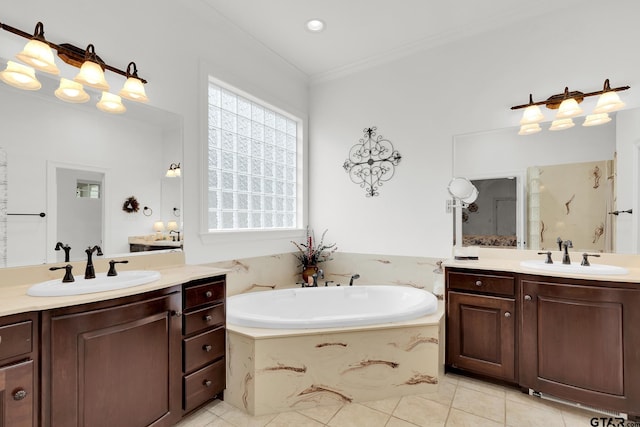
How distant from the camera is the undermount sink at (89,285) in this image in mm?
1411

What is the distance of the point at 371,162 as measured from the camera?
3346mm

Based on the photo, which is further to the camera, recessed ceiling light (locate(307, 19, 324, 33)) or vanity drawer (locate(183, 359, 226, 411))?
recessed ceiling light (locate(307, 19, 324, 33))

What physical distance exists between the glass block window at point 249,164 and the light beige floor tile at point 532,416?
8.04 feet

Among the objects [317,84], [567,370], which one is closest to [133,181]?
[317,84]

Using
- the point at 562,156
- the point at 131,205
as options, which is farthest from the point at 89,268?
the point at 562,156

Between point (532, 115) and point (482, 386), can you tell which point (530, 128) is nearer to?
point (532, 115)

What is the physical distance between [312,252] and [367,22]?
229cm

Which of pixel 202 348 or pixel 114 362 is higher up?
pixel 114 362

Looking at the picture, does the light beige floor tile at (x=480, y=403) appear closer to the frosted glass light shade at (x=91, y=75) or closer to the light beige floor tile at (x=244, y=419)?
the light beige floor tile at (x=244, y=419)

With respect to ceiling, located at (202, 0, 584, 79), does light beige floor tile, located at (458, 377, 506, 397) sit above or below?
below

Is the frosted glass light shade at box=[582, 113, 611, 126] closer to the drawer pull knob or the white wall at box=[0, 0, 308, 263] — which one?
the white wall at box=[0, 0, 308, 263]

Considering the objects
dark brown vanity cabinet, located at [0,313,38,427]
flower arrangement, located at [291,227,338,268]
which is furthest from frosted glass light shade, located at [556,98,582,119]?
dark brown vanity cabinet, located at [0,313,38,427]

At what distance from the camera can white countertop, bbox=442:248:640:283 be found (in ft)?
6.30

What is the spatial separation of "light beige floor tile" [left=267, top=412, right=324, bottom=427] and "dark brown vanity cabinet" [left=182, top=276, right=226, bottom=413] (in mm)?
418
